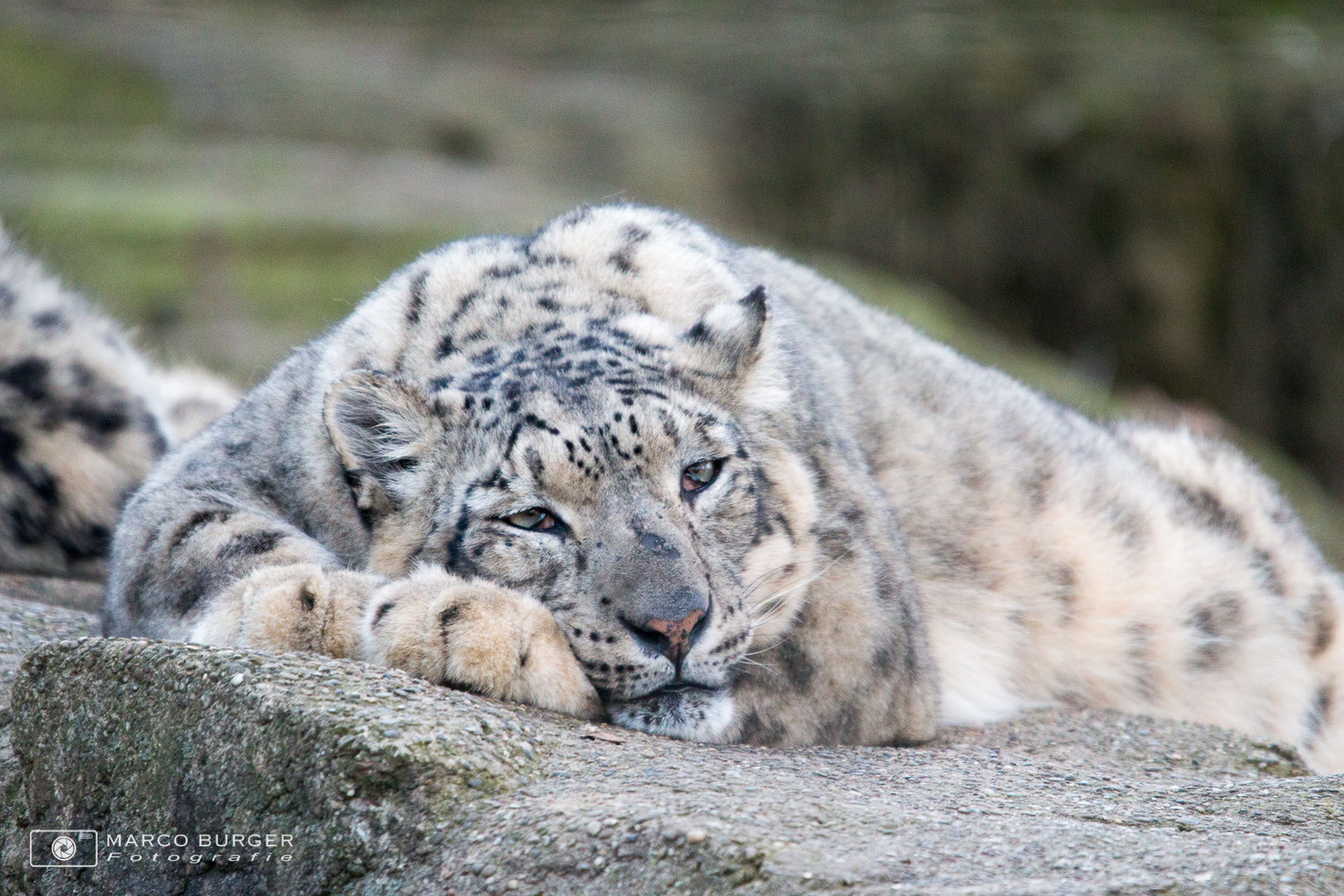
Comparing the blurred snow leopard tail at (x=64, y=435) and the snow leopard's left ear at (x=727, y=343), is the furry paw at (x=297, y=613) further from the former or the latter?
the blurred snow leopard tail at (x=64, y=435)

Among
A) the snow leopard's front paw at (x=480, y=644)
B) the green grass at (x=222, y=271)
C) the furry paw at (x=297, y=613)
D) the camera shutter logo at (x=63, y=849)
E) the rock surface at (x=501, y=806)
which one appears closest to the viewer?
the rock surface at (x=501, y=806)

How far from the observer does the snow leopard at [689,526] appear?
333 cm

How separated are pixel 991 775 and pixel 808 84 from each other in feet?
31.7

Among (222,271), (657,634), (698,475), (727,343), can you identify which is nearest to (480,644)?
(657,634)

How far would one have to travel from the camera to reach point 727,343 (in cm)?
385

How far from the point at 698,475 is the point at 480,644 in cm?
76

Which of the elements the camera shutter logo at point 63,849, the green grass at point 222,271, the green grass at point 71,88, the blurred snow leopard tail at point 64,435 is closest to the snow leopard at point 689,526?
the camera shutter logo at point 63,849

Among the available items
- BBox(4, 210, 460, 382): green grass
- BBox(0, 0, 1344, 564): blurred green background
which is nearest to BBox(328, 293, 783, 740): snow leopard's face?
BBox(4, 210, 460, 382): green grass

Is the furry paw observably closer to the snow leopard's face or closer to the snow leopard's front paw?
the snow leopard's front paw

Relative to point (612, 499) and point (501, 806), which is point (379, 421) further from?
point (501, 806)

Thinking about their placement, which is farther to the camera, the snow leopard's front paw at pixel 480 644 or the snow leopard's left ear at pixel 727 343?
the snow leopard's left ear at pixel 727 343

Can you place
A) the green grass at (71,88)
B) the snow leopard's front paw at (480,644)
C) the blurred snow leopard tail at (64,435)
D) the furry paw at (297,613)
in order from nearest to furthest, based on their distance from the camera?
the snow leopard's front paw at (480,644), the furry paw at (297,613), the blurred snow leopard tail at (64,435), the green grass at (71,88)

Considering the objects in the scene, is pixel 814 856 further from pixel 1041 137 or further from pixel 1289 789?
pixel 1041 137

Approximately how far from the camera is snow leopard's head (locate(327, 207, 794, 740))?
10.8ft
